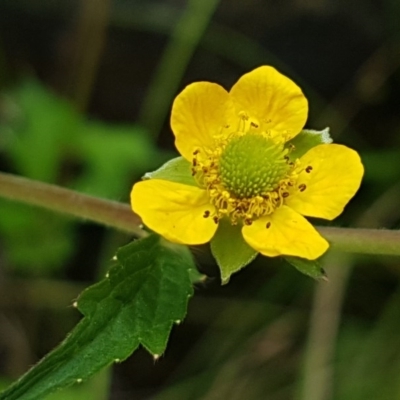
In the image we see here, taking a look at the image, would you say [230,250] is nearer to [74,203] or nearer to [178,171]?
[178,171]

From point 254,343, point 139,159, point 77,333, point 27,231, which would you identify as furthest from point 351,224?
point 77,333

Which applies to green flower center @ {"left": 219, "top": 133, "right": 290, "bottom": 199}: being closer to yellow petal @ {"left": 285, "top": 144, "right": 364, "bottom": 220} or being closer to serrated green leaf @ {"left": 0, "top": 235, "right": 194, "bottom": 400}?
yellow petal @ {"left": 285, "top": 144, "right": 364, "bottom": 220}

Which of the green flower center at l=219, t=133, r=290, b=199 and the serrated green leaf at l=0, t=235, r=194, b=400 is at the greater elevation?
the green flower center at l=219, t=133, r=290, b=199

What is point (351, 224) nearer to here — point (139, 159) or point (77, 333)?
point (139, 159)

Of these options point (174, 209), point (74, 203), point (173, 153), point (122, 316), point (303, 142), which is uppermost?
point (303, 142)

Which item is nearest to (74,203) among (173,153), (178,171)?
(178,171)

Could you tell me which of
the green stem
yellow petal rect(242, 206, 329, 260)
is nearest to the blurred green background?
the green stem
